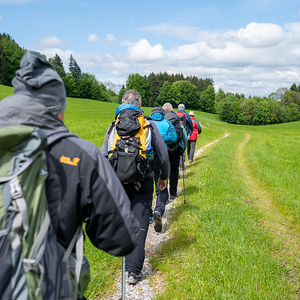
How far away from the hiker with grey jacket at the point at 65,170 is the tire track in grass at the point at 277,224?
3.39 meters

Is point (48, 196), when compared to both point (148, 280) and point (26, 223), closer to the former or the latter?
point (26, 223)

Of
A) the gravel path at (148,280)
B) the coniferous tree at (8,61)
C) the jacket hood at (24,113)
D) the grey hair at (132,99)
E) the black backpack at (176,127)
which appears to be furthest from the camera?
the coniferous tree at (8,61)

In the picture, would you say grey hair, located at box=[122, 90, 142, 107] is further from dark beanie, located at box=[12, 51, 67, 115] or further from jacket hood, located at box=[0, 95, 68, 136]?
jacket hood, located at box=[0, 95, 68, 136]

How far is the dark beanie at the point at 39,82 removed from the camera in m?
1.76

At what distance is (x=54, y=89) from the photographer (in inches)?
72.2

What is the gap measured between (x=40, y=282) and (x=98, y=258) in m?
3.07

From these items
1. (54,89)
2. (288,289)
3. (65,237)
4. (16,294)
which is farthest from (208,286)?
(54,89)

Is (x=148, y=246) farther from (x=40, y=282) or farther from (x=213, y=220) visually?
(x=40, y=282)

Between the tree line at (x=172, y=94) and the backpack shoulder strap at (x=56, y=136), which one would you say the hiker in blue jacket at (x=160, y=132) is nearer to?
the backpack shoulder strap at (x=56, y=136)

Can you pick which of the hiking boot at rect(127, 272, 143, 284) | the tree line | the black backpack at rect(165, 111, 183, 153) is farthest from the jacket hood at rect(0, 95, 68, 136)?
the tree line

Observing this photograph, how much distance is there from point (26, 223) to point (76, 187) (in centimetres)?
36

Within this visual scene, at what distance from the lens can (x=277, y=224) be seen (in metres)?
6.31

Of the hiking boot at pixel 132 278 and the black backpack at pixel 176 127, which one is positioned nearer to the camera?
the hiking boot at pixel 132 278

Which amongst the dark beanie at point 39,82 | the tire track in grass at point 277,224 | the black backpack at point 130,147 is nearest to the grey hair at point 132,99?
the black backpack at point 130,147
